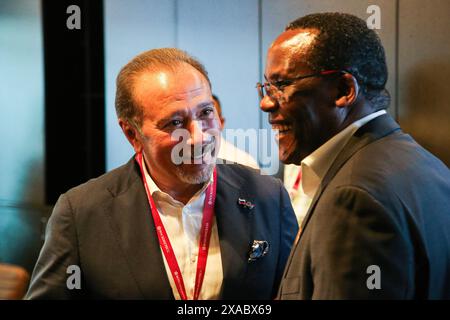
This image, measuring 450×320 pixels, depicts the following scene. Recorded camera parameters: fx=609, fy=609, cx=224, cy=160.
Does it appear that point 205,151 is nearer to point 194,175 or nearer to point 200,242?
point 194,175

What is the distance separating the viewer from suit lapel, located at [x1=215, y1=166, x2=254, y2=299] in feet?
6.39

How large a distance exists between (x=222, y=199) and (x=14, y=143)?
11.3ft

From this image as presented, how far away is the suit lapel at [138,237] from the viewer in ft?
6.29

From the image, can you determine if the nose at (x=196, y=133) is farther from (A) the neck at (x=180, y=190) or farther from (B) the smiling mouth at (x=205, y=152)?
(A) the neck at (x=180, y=190)

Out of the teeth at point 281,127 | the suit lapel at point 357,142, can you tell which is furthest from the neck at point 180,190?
the suit lapel at point 357,142

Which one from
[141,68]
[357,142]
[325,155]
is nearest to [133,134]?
[141,68]

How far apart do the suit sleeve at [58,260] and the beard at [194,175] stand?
378mm

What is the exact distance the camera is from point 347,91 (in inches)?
66.2

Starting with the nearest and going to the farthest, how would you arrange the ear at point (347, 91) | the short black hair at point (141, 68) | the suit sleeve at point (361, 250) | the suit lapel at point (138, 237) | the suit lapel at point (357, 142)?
1. the suit sleeve at point (361, 250)
2. the suit lapel at point (357, 142)
3. the ear at point (347, 91)
4. the suit lapel at point (138, 237)
5. the short black hair at point (141, 68)

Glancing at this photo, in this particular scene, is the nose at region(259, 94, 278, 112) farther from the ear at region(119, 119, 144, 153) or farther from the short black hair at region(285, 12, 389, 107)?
the ear at region(119, 119, 144, 153)

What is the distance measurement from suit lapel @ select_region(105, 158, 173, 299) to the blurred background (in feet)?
4.90

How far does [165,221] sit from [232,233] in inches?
9.0

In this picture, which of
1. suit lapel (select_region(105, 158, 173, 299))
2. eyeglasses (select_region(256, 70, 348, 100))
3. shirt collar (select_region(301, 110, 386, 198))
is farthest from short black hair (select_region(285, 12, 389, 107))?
suit lapel (select_region(105, 158, 173, 299))
